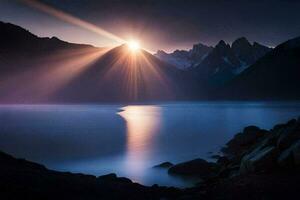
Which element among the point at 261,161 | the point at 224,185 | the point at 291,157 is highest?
the point at 291,157

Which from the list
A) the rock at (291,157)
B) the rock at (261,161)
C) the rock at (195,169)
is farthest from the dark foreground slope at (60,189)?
the rock at (195,169)

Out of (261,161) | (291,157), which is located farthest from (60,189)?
(291,157)

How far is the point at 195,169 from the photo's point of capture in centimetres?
2742

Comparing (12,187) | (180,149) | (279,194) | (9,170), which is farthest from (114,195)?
(180,149)

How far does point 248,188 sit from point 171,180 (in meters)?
12.2

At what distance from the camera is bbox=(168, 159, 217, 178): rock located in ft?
88.5

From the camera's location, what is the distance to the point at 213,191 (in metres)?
15.3

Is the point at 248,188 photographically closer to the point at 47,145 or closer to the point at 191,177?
the point at 191,177

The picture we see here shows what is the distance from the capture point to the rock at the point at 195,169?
1061 inches

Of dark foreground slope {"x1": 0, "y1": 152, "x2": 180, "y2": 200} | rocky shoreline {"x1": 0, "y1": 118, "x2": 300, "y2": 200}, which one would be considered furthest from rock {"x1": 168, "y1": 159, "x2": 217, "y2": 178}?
dark foreground slope {"x1": 0, "y1": 152, "x2": 180, "y2": 200}

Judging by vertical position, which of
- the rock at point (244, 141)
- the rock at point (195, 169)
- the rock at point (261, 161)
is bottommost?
the rock at point (195, 169)

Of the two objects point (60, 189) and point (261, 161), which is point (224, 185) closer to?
point (261, 161)

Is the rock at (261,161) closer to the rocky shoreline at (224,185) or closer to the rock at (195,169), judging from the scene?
the rocky shoreline at (224,185)

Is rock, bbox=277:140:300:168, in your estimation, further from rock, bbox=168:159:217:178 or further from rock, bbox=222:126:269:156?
rock, bbox=222:126:269:156
